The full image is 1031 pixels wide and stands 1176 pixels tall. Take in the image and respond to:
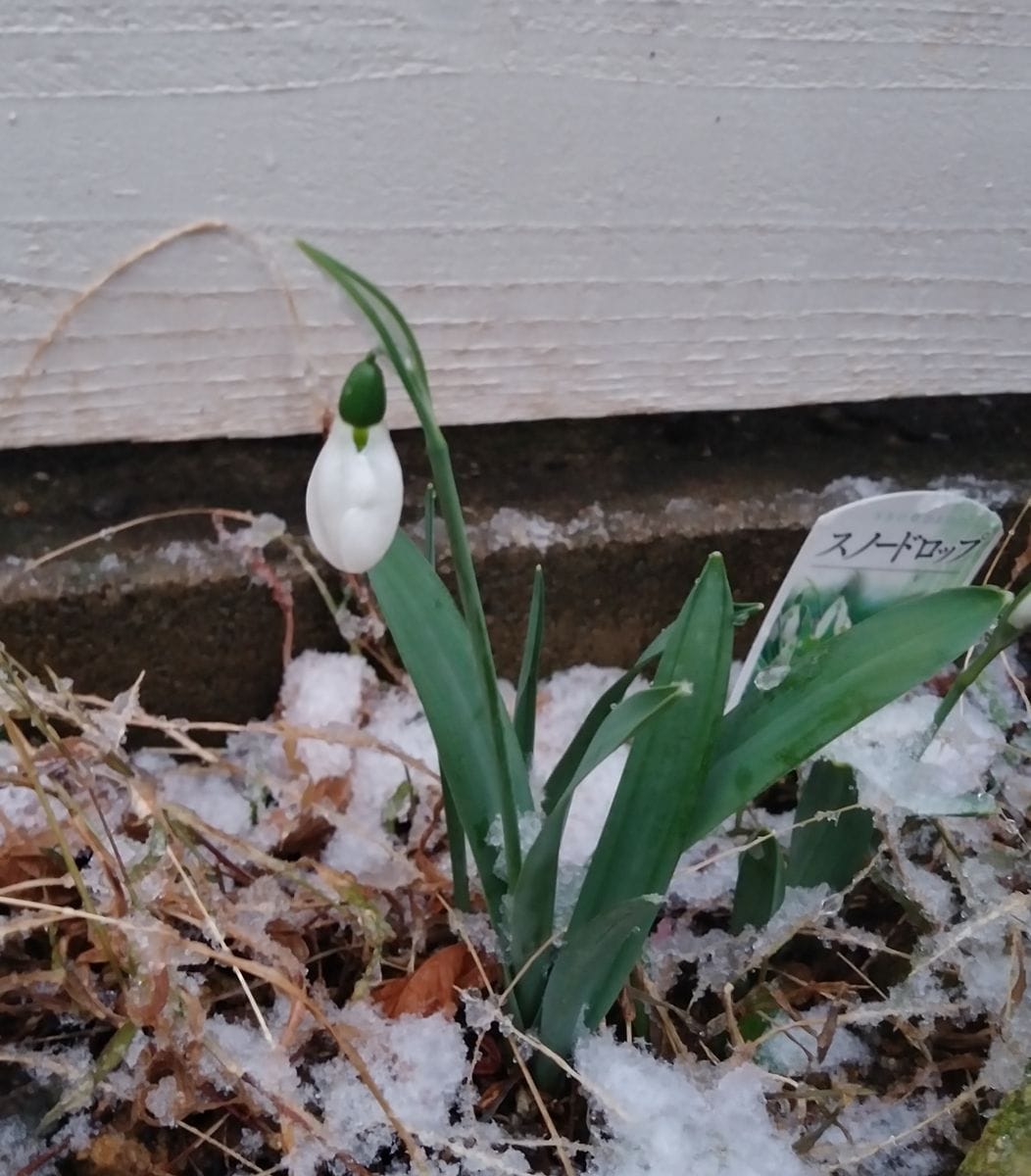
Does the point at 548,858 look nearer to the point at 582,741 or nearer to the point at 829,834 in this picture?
the point at 582,741

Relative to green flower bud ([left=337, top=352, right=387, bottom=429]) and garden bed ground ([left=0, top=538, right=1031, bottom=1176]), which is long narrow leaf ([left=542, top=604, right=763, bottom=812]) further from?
green flower bud ([left=337, top=352, right=387, bottom=429])

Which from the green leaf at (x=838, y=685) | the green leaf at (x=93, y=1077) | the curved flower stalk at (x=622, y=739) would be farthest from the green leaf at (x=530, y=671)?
the green leaf at (x=93, y=1077)

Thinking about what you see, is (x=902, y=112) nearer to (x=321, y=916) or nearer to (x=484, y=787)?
(x=484, y=787)

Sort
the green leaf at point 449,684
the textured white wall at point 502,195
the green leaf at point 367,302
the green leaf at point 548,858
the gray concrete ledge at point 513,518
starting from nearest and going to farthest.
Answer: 1. the green leaf at point 367,302
2. the green leaf at point 548,858
3. the green leaf at point 449,684
4. the textured white wall at point 502,195
5. the gray concrete ledge at point 513,518

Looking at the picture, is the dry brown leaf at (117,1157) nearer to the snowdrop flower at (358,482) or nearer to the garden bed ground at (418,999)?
the garden bed ground at (418,999)

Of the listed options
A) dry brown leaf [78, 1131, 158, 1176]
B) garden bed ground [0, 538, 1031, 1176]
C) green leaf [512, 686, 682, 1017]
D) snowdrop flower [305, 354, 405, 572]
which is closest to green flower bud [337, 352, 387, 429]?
snowdrop flower [305, 354, 405, 572]

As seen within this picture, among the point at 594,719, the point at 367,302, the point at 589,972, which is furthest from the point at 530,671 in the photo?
the point at 367,302

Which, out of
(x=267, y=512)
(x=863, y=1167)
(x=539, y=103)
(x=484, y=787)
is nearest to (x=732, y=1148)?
(x=863, y=1167)
